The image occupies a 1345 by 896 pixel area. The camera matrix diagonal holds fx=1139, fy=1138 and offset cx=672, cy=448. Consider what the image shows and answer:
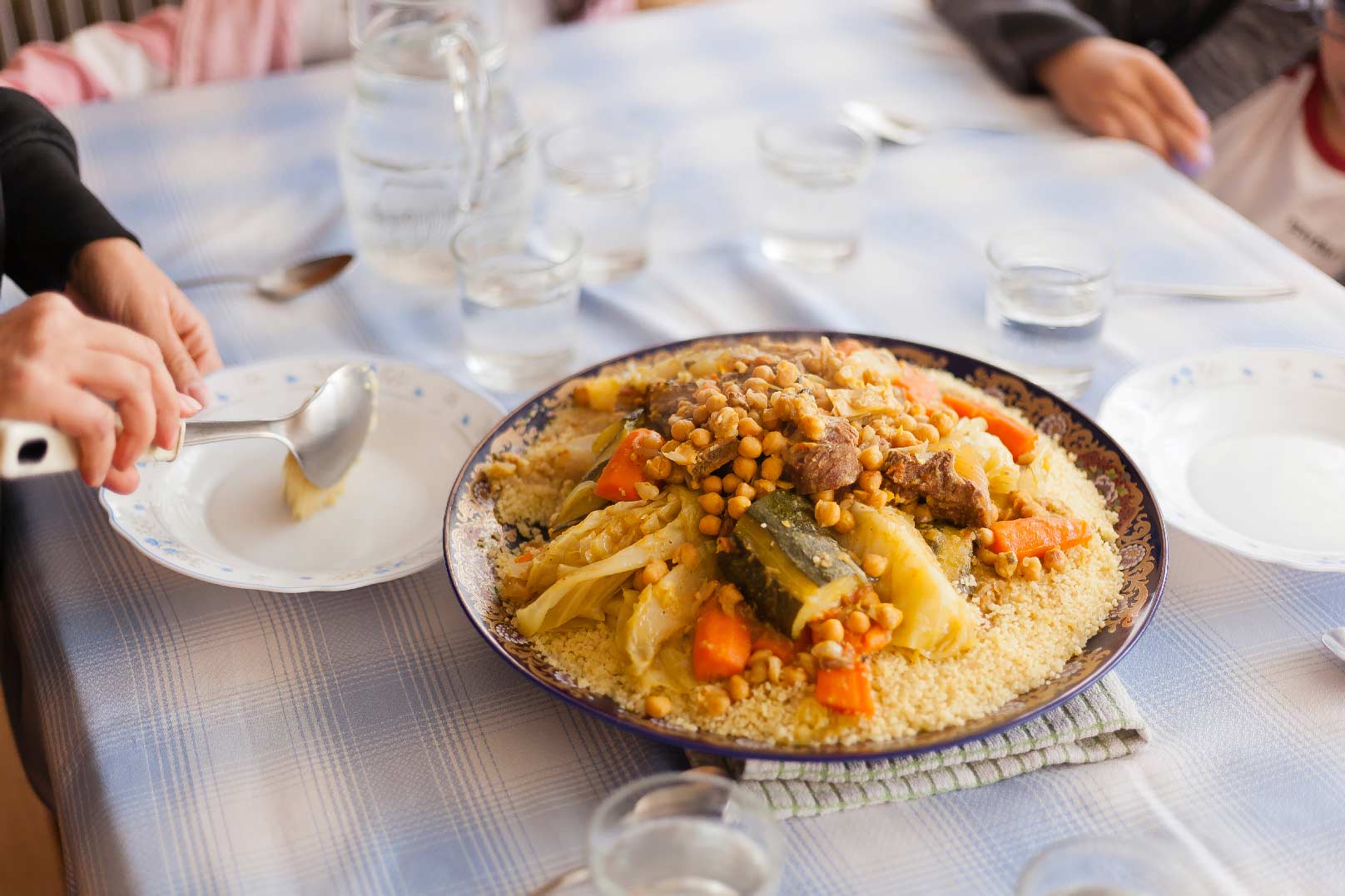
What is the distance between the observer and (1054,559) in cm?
131

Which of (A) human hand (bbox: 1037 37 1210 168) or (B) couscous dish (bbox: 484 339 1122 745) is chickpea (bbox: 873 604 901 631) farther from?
(A) human hand (bbox: 1037 37 1210 168)

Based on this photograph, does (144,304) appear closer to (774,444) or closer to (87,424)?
(87,424)

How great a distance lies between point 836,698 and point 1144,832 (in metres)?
0.34

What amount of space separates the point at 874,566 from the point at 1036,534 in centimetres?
23

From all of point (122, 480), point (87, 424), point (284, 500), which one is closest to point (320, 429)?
point (284, 500)

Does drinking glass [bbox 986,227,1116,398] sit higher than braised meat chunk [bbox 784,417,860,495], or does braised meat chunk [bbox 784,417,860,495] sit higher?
braised meat chunk [bbox 784,417,860,495]

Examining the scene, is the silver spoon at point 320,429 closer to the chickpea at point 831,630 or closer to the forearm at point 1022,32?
the chickpea at point 831,630

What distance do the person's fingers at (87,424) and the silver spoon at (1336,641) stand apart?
55.1 inches

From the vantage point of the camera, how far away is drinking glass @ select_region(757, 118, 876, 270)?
208cm

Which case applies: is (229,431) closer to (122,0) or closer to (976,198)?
(976,198)

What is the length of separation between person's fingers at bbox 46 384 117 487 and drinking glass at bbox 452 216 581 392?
2.25 ft

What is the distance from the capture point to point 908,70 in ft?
8.98

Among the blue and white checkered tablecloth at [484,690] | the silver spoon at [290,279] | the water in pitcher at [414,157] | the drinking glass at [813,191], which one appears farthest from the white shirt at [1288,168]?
the silver spoon at [290,279]

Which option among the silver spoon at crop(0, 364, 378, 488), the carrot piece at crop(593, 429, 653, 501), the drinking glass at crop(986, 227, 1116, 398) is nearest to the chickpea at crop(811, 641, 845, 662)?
the carrot piece at crop(593, 429, 653, 501)
